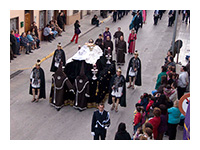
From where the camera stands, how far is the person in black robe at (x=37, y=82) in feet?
45.7

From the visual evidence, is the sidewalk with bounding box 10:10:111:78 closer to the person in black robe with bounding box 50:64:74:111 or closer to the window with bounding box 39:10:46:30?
the window with bounding box 39:10:46:30

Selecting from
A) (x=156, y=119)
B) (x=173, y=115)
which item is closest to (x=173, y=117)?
(x=173, y=115)

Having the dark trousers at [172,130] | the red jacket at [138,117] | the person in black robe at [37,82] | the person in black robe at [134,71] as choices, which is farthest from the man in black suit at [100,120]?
the person in black robe at [134,71]

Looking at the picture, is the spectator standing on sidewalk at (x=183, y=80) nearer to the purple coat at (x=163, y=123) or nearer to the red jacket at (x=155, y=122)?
the purple coat at (x=163, y=123)

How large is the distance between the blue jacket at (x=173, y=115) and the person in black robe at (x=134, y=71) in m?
4.55

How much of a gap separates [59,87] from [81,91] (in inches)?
32.0

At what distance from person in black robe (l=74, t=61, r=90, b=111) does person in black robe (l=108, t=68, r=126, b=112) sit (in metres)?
0.89

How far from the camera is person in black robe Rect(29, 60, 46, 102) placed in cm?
1394

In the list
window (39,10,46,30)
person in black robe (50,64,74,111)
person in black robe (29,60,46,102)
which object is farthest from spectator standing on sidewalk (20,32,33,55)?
person in black robe (50,64,74,111)

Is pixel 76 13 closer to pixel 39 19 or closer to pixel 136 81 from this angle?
pixel 39 19

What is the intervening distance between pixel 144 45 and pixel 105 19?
8529mm

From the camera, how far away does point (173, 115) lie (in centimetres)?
1133

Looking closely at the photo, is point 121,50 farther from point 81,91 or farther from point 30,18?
point 30,18

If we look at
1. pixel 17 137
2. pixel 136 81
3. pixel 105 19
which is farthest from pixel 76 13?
pixel 17 137
